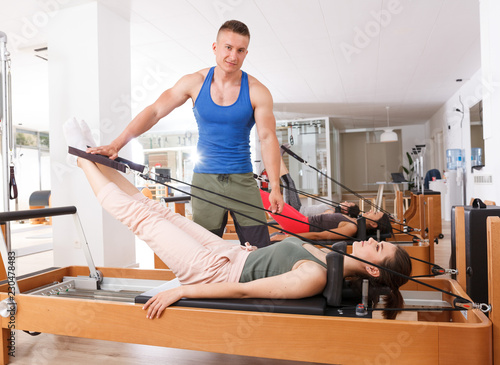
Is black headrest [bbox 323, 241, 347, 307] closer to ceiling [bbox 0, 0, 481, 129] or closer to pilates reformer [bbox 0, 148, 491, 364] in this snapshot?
pilates reformer [bbox 0, 148, 491, 364]

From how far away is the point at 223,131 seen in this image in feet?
6.03

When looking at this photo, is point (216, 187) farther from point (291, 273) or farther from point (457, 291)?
point (457, 291)

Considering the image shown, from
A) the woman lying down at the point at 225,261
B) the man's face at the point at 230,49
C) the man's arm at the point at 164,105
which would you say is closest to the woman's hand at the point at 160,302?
the woman lying down at the point at 225,261

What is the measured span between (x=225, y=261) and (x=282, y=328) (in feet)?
1.38

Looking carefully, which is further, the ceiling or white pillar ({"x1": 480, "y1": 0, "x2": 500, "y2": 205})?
the ceiling

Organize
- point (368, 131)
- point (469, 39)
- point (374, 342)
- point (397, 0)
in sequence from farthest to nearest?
point (368, 131) < point (469, 39) < point (397, 0) < point (374, 342)

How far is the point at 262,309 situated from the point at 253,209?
643 mm

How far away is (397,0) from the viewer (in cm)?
338

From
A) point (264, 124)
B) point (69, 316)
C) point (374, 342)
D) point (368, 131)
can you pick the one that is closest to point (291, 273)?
point (374, 342)

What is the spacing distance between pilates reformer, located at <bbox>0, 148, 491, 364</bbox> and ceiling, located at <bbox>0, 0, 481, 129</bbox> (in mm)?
2733

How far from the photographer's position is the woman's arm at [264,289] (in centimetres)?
137

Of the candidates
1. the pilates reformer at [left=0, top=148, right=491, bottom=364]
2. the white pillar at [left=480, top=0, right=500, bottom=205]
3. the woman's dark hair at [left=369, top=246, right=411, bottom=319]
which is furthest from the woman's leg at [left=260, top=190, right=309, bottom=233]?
the white pillar at [left=480, top=0, right=500, bottom=205]

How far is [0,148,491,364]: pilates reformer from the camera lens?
1.12 m

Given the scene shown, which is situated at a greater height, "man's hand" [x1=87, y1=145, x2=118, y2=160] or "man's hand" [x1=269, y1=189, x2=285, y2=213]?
"man's hand" [x1=87, y1=145, x2=118, y2=160]
